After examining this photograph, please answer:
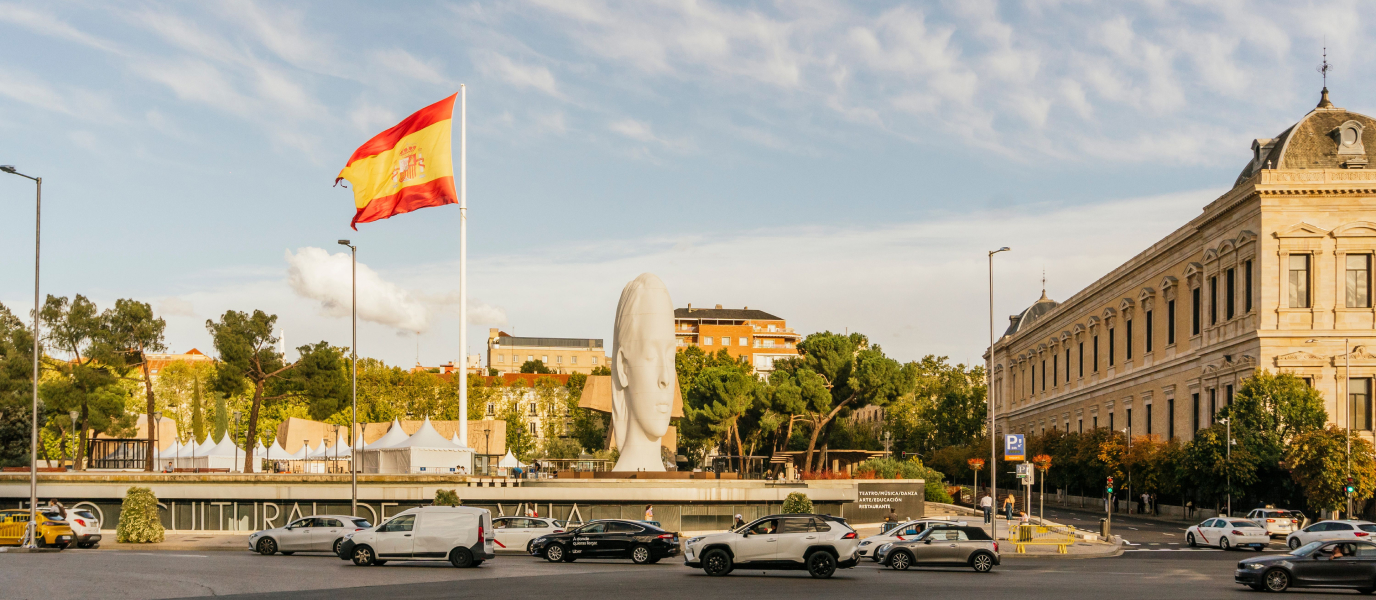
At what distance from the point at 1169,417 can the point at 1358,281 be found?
648 inches

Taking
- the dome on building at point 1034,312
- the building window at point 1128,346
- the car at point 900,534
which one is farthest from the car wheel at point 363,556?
the dome on building at point 1034,312

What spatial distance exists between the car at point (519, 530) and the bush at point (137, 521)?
1210cm

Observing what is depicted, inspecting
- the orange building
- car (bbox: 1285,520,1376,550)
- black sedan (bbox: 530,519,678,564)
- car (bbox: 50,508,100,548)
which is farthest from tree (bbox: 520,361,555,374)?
black sedan (bbox: 530,519,678,564)

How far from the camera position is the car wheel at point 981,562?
102 ft

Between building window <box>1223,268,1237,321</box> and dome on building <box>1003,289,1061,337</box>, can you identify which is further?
dome on building <box>1003,289,1061,337</box>

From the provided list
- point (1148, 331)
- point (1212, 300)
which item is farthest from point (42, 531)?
point (1148, 331)

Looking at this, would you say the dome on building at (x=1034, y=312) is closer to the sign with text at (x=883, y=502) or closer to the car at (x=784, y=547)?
the sign with text at (x=883, y=502)

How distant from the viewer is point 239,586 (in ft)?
73.5

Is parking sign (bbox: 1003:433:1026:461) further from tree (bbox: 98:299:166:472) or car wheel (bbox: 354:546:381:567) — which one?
tree (bbox: 98:299:166:472)

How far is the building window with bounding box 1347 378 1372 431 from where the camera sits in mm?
58125

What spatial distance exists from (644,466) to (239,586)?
25.0 meters

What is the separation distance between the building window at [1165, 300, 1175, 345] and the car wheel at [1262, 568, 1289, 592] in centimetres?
5102

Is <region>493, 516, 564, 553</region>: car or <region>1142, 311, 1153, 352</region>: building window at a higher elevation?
<region>1142, 311, 1153, 352</region>: building window

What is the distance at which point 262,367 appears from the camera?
6519cm
